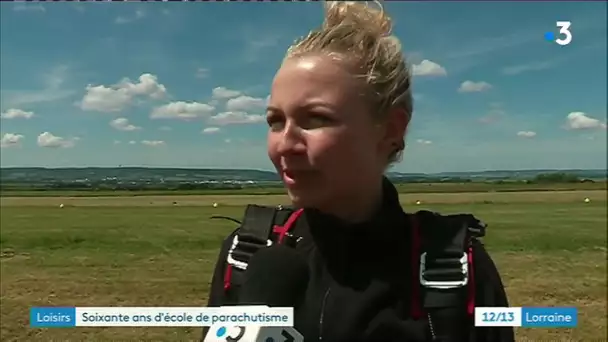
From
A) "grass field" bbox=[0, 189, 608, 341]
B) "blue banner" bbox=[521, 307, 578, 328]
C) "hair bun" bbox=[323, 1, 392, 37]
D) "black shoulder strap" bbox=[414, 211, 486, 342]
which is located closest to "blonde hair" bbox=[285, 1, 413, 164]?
"hair bun" bbox=[323, 1, 392, 37]

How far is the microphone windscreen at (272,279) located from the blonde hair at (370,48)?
16cm

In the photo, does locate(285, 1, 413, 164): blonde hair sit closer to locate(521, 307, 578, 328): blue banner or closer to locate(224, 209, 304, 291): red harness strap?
locate(224, 209, 304, 291): red harness strap

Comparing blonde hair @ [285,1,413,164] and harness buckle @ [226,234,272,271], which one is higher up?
blonde hair @ [285,1,413,164]

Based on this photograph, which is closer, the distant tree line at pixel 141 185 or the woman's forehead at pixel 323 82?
the woman's forehead at pixel 323 82

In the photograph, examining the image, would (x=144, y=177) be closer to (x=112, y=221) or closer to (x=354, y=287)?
(x=112, y=221)

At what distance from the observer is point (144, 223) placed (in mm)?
1830

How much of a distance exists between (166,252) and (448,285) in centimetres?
149

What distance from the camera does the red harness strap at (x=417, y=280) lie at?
52 centimetres

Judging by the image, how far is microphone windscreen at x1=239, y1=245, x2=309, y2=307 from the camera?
1.69 ft

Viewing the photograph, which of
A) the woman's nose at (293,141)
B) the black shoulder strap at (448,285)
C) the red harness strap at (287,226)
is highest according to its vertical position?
the woman's nose at (293,141)

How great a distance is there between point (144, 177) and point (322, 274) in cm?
87

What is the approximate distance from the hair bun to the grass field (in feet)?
2.48

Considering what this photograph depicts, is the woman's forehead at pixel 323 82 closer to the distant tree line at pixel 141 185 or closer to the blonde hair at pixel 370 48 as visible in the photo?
the blonde hair at pixel 370 48

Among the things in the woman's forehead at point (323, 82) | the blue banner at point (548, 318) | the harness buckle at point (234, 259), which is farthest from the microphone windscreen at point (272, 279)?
the blue banner at point (548, 318)
